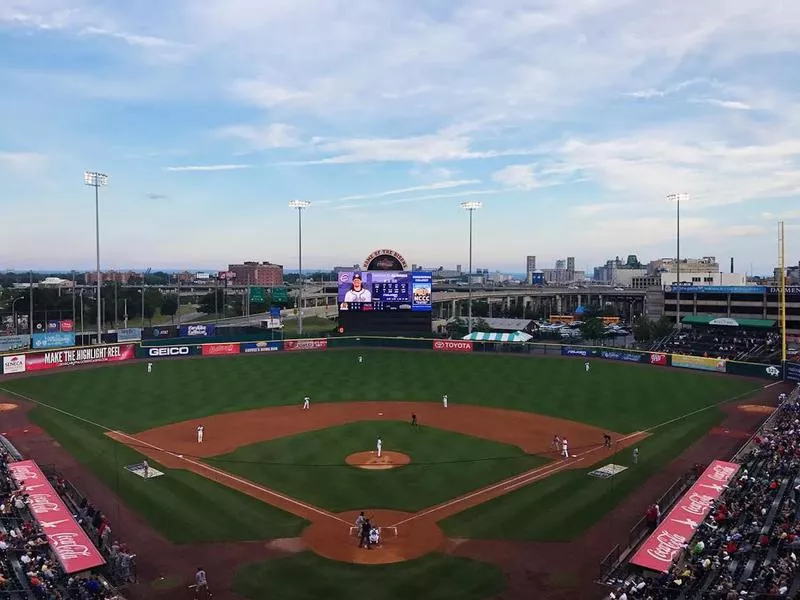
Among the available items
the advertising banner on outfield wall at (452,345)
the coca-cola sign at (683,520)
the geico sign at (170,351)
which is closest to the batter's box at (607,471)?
the coca-cola sign at (683,520)

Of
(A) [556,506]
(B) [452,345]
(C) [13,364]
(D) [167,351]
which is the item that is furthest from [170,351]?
(A) [556,506]

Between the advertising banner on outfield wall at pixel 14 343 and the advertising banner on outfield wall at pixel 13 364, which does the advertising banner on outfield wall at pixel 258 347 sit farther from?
the advertising banner on outfield wall at pixel 14 343

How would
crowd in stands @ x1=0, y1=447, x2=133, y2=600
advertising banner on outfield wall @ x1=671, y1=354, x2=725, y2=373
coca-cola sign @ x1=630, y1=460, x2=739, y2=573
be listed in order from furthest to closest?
advertising banner on outfield wall @ x1=671, y1=354, x2=725, y2=373, coca-cola sign @ x1=630, y1=460, x2=739, y2=573, crowd in stands @ x1=0, y1=447, x2=133, y2=600

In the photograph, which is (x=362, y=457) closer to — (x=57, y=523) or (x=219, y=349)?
(x=57, y=523)

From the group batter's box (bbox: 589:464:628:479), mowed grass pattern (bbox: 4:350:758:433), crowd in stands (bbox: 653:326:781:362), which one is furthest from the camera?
crowd in stands (bbox: 653:326:781:362)

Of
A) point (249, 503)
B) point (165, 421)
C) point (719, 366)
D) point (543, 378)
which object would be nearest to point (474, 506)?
point (249, 503)

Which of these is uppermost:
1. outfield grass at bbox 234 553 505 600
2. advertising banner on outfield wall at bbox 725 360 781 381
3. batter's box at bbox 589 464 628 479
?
advertising banner on outfield wall at bbox 725 360 781 381

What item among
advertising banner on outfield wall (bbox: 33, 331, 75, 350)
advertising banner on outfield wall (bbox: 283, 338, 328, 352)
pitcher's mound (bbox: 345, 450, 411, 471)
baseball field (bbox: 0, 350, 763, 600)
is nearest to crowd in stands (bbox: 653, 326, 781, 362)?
baseball field (bbox: 0, 350, 763, 600)

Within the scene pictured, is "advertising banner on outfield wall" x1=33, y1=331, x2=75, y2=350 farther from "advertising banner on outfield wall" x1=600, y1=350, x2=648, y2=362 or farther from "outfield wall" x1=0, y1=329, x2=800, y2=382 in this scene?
"advertising banner on outfield wall" x1=600, y1=350, x2=648, y2=362
